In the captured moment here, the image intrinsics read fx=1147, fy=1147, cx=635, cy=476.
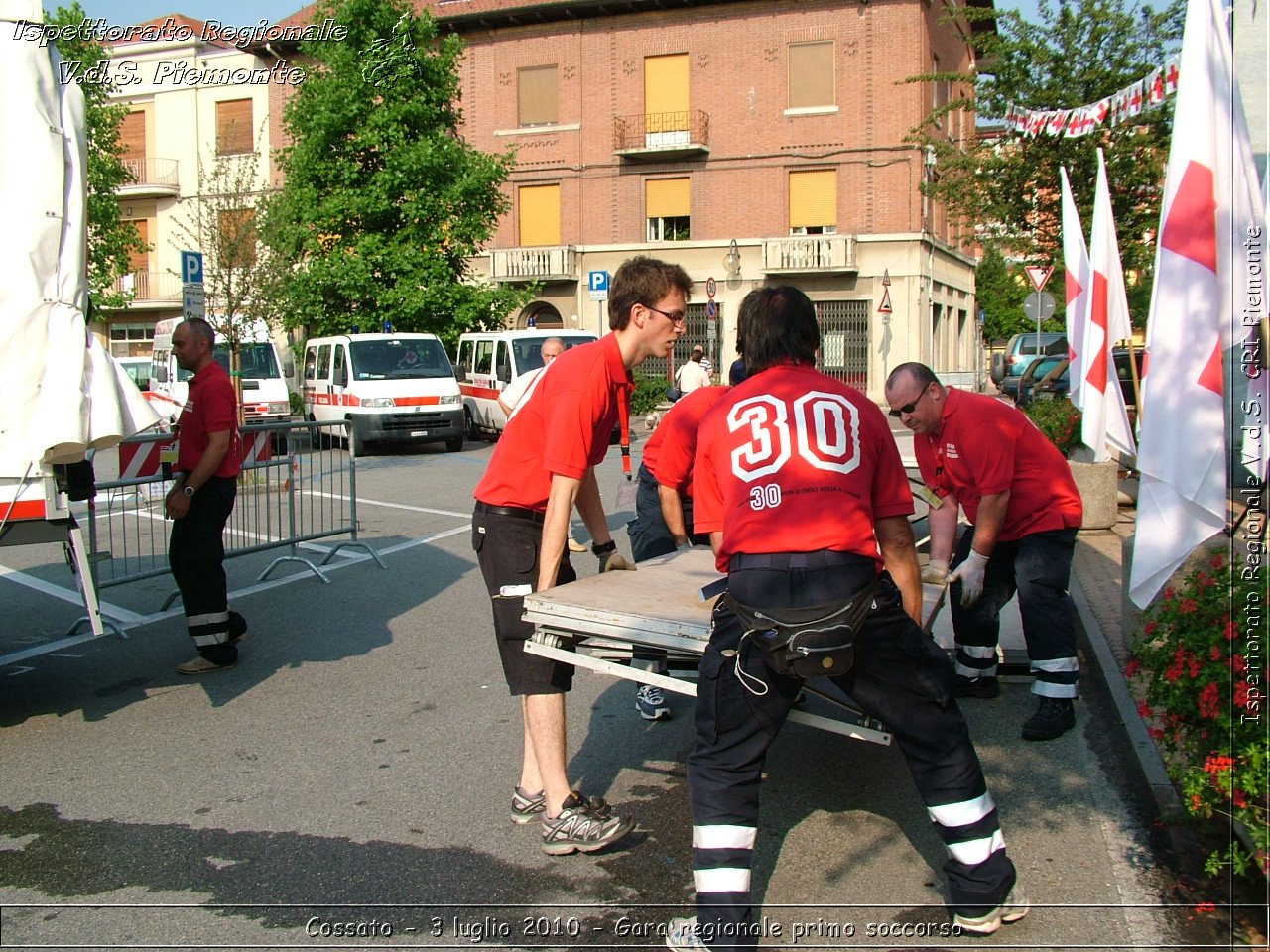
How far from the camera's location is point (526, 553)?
413cm

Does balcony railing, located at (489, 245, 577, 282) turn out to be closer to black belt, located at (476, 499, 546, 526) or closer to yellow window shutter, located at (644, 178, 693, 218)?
yellow window shutter, located at (644, 178, 693, 218)

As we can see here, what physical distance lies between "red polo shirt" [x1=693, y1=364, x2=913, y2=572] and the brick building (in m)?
29.5

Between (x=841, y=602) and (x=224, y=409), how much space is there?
4496 millimetres

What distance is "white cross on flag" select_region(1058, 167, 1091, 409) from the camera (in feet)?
30.2

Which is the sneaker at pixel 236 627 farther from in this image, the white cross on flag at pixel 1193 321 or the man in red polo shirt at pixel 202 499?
the white cross on flag at pixel 1193 321

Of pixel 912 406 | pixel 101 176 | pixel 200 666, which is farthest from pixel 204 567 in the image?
pixel 101 176

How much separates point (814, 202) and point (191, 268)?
24.7 metres

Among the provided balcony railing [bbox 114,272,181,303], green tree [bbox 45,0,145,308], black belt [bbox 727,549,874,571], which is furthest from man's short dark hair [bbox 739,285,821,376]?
balcony railing [bbox 114,272,181,303]

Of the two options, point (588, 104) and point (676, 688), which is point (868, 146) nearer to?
point (588, 104)

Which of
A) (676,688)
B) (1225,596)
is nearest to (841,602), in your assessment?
(676,688)

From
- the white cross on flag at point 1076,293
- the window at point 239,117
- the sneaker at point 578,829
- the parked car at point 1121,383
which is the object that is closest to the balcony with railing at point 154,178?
the window at point 239,117

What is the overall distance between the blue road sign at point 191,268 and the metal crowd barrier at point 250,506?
12.8 ft

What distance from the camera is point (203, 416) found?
639cm

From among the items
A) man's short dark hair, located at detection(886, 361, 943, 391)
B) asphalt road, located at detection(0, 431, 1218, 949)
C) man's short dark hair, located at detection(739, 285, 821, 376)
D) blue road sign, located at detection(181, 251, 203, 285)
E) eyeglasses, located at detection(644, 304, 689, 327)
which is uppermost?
blue road sign, located at detection(181, 251, 203, 285)
